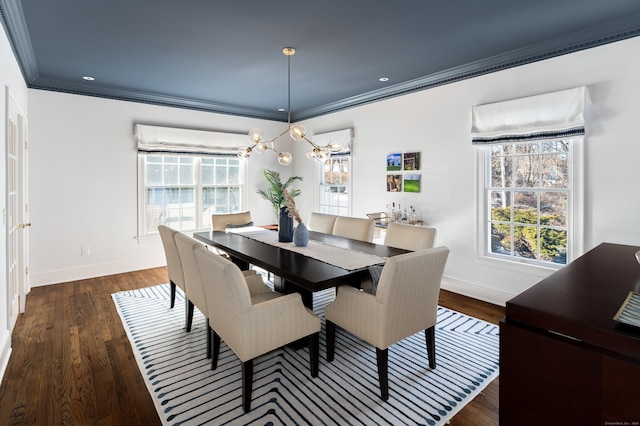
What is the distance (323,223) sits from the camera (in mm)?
4266

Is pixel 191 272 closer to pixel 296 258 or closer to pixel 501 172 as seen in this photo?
pixel 296 258

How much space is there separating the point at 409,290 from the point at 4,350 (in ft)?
9.68

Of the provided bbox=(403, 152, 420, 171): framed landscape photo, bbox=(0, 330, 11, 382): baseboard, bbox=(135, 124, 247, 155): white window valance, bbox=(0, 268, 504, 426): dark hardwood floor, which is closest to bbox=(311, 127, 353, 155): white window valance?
bbox=(403, 152, 420, 171): framed landscape photo

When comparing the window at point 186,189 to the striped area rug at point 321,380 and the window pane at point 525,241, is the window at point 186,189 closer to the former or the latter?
the striped area rug at point 321,380

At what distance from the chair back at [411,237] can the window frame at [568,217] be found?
1.09 metres

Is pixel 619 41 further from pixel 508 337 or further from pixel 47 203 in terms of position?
pixel 47 203

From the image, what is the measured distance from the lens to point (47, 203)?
14.8 ft

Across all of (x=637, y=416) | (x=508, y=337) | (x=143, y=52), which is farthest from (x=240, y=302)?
(x=143, y=52)

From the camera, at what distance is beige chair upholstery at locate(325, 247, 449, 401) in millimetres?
Result: 2068

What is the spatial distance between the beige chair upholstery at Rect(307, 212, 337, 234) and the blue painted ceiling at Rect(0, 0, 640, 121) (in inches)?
67.7

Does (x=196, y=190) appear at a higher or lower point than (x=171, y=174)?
lower

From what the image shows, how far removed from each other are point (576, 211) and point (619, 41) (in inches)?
57.9

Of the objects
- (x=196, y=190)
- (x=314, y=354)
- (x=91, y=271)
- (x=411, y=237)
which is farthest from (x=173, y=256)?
(x=196, y=190)

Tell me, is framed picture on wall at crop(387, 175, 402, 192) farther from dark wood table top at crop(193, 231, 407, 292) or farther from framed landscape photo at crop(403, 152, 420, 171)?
dark wood table top at crop(193, 231, 407, 292)
